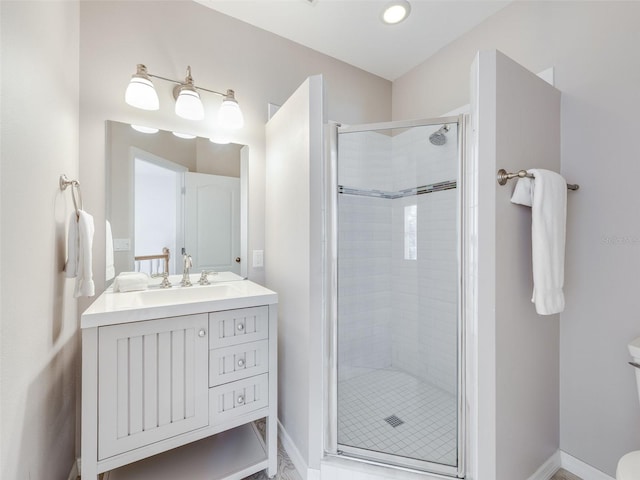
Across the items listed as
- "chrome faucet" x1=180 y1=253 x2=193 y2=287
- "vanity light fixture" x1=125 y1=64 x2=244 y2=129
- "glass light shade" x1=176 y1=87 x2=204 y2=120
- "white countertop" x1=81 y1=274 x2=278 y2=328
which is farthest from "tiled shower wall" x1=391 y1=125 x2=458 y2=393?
"chrome faucet" x1=180 y1=253 x2=193 y2=287

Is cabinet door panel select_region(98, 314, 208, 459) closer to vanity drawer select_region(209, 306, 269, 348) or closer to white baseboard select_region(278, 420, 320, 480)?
vanity drawer select_region(209, 306, 269, 348)

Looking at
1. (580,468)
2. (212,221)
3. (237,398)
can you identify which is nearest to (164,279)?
(212,221)

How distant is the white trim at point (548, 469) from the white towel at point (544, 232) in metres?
0.86

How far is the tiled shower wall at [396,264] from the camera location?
5.02ft

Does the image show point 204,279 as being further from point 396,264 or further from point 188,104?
point 396,264

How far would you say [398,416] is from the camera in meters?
1.67

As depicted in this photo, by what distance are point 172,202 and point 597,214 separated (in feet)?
7.57

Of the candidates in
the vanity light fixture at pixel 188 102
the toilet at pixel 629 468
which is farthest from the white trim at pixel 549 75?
the vanity light fixture at pixel 188 102

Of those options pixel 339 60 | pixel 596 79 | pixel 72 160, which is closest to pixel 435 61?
pixel 339 60

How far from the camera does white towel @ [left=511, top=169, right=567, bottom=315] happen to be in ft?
4.01

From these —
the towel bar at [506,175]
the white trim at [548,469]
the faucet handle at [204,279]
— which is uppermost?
the towel bar at [506,175]

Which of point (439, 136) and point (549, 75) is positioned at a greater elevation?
point (549, 75)

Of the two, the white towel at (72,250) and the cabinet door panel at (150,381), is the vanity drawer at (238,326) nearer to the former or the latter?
the cabinet door panel at (150,381)

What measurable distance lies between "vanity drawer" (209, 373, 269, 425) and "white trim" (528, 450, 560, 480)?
1.38m
